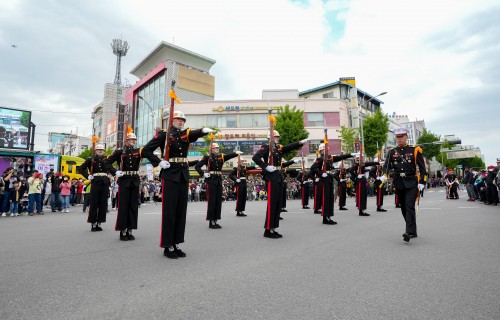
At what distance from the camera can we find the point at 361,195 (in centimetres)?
1181

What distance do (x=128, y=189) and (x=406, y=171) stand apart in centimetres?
647

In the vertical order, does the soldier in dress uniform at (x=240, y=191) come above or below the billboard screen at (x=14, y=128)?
below

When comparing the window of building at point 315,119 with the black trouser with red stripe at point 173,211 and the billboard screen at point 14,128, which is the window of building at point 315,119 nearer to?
→ the billboard screen at point 14,128

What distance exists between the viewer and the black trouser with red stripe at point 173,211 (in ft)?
17.6

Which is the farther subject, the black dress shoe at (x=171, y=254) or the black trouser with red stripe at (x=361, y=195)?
the black trouser with red stripe at (x=361, y=195)

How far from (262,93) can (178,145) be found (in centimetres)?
4158

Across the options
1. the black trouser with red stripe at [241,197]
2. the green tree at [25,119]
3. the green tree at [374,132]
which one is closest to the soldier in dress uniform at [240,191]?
the black trouser with red stripe at [241,197]

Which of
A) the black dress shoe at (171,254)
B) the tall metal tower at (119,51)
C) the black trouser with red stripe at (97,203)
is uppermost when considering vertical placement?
the tall metal tower at (119,51)

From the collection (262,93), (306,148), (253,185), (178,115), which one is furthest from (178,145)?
(262,93)

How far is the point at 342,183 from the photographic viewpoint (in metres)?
14.3

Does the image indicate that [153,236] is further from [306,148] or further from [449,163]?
[449,163]

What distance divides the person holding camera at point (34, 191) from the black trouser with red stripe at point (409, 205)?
15.0 m

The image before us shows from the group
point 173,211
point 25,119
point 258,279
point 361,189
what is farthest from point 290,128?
point 258,279

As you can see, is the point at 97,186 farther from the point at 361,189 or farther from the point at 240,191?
the point at 361,189
